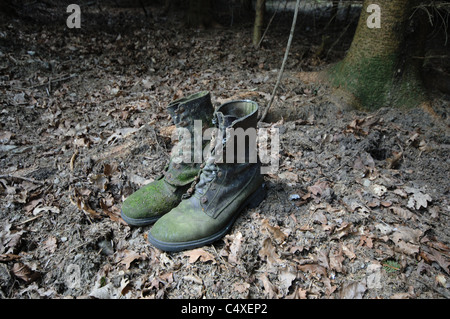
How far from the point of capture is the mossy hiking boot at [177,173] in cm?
243

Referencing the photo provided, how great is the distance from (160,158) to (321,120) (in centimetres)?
211

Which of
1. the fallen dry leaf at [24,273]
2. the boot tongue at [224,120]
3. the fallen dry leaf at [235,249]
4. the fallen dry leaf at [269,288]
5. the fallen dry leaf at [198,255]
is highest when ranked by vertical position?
the boot tongue at [224,120]

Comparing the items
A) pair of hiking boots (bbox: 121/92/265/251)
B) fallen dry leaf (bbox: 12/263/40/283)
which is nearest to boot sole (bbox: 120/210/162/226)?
pair of hiking boots (bbox: 121/92/265/251)

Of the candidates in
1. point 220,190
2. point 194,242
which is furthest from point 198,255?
point 220,190

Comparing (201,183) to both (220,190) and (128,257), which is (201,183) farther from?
(128,257)

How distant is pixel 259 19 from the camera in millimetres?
6379

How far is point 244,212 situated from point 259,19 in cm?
534

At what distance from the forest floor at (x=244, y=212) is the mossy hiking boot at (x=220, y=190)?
0.13m

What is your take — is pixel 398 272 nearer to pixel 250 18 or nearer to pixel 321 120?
pixel 321 120

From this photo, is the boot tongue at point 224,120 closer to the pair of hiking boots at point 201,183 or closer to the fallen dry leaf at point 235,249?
the pair of hiking boots at point 201,183

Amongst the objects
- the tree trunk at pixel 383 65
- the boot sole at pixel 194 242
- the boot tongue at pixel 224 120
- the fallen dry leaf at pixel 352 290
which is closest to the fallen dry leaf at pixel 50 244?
the boot sole at pixel 194 242

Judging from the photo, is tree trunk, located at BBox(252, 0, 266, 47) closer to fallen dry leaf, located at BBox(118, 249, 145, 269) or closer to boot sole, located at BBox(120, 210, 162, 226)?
boot sole, located at BBox(120, 210, 162, 226)
